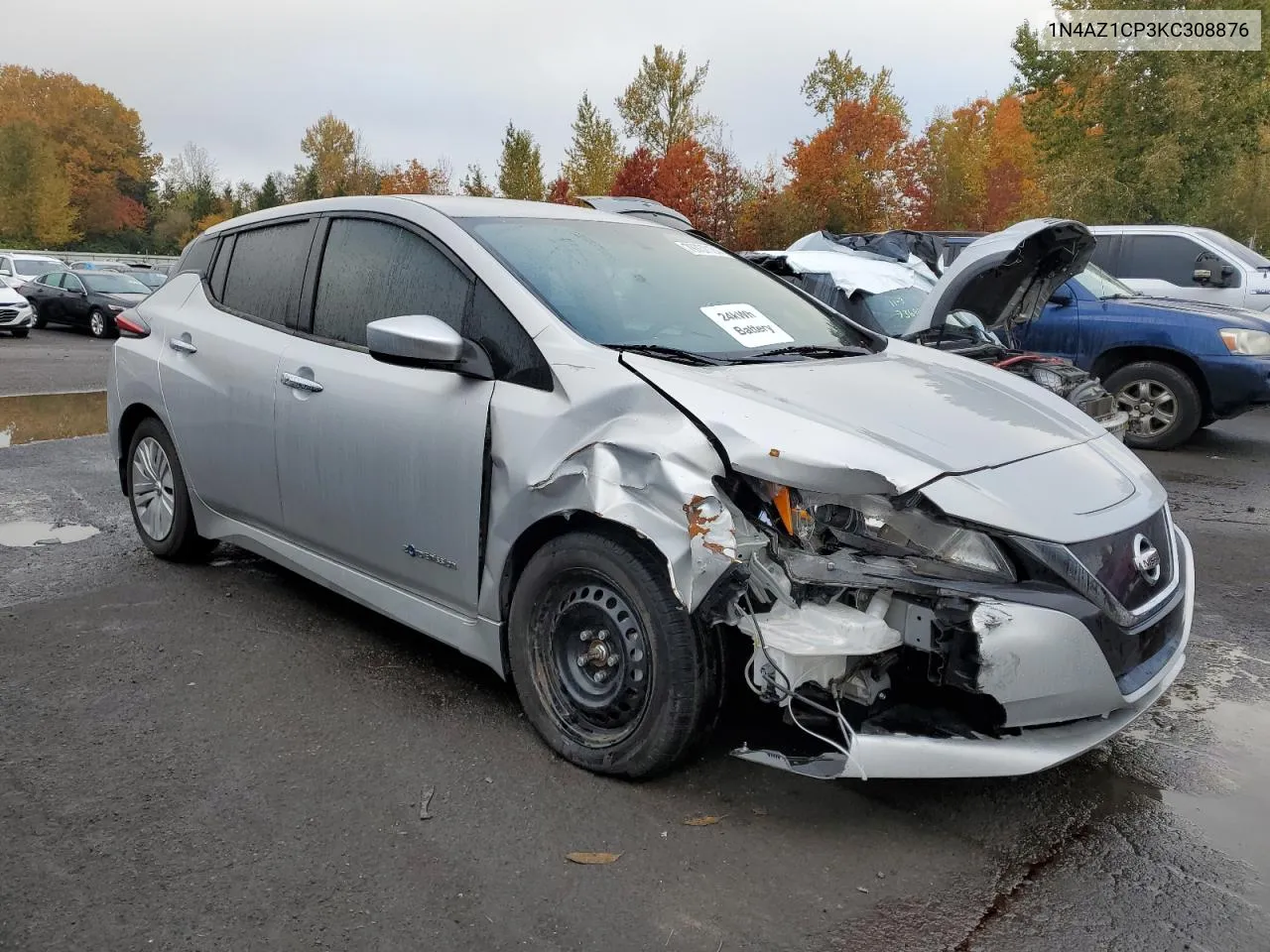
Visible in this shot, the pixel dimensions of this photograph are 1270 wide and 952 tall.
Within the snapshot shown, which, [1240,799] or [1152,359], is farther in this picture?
[1152,359]

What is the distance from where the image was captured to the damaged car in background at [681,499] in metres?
2.65

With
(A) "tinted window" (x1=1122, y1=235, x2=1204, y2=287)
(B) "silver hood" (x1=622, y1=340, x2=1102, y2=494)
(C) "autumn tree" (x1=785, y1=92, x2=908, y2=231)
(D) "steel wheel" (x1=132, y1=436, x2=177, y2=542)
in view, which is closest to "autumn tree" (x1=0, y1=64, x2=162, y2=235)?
(C) "autumn tree" (x1=785, y1=92, x2=908, y2=231)

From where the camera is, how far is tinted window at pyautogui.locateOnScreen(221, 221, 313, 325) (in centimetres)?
427

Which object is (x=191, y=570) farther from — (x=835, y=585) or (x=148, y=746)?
(x=835, y=585)

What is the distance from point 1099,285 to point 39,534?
30.1 feet

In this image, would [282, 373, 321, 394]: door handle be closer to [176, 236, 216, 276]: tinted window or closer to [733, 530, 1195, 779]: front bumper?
[176, 236, 216, 276]: tinted window

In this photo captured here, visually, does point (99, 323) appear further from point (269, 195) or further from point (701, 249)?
point (269, 195)

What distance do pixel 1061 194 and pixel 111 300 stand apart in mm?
21254

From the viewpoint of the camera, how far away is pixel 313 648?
4.15 m

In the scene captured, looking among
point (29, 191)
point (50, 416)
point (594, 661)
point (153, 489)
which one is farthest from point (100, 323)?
point (29, 191)

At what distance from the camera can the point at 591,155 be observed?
40719mm

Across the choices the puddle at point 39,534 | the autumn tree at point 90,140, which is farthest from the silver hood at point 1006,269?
the autumn tree at point 90,140

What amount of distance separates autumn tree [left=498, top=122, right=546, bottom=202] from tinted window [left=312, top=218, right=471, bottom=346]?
39.2 metres

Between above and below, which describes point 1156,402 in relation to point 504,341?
below
